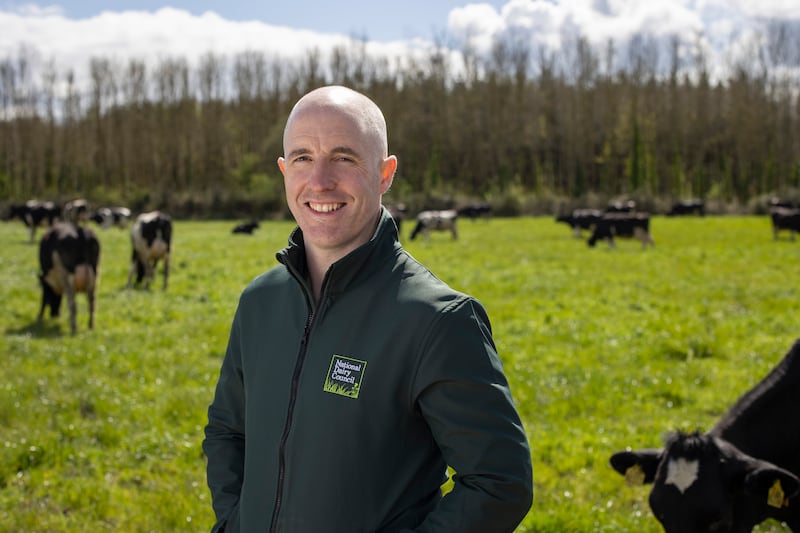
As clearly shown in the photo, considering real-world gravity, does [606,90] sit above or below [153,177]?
above

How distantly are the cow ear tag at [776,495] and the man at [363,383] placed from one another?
7.81 feet

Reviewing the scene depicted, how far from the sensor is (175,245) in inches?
1089

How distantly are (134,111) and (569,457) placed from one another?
246 feet

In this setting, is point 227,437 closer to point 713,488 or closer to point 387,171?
point 387,171

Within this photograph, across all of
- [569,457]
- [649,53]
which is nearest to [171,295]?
[569,457]

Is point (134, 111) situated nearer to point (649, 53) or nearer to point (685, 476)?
point (649, 53)

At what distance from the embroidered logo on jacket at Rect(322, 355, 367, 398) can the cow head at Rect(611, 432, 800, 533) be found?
2.61 m

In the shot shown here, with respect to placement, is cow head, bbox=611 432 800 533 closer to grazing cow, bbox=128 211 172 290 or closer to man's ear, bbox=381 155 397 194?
man's ear, bbox=381 155 397 194

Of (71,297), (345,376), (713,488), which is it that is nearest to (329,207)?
(345,376)

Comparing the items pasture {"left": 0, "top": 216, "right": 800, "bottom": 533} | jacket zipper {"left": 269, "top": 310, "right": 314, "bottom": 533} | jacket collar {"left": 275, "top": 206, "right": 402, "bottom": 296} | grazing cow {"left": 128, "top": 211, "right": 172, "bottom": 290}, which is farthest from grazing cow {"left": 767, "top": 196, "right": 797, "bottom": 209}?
jacket zipper {"left": 269, "top": 310, "right": 314, "bottom": 533}

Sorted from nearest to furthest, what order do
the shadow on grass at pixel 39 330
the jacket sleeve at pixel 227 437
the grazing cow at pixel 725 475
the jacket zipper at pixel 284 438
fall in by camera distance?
1. the jacket zipper at pixel 284 438
2. the jacket sleeve at pixel 227 437
3. the grazing cow at pixel 725 475
4. the shadow on grass at pixel 39 330

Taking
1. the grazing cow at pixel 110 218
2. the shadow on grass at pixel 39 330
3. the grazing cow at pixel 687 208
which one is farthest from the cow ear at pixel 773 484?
the grazing cow at pixel 687 208

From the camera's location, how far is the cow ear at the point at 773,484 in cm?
357

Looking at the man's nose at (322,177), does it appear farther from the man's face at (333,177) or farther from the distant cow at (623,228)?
the distant cow at (623,228)
